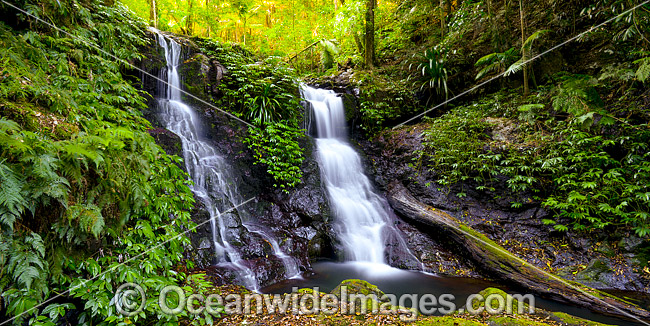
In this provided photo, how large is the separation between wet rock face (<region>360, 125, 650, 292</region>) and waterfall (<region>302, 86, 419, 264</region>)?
21.9 inches

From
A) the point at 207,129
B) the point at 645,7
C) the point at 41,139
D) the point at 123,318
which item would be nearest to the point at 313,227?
the point at 207,129

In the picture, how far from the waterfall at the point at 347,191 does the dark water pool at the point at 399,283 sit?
50 cm

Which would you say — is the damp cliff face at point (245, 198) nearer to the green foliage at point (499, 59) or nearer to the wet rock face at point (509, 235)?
the wet rock face at point (509, 235)

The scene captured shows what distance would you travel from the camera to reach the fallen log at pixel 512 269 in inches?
141

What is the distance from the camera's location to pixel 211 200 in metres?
5.20

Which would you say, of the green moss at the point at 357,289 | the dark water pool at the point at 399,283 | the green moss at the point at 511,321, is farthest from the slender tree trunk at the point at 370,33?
the green moss at the point at 511,321

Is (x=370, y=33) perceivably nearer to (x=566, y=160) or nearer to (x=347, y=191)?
(x=347, y=191)

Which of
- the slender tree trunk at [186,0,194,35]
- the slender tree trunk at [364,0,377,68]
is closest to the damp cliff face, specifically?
the slender tree trunk at [186,0,194,35]

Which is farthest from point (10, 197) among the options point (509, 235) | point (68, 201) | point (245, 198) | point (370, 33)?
A: point (370, 33)

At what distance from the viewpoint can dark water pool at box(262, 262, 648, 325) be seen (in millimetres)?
3930

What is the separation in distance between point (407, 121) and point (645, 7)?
16.9 ft

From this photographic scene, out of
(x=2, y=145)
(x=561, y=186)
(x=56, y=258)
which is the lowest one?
(x=56, y=258)

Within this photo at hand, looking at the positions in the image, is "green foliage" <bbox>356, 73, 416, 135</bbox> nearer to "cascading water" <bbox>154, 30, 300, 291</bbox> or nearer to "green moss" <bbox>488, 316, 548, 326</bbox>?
"cascading water" <bbox>154, 30, 300, 291</bbox>

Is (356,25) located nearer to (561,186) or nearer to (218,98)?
(218,98)
